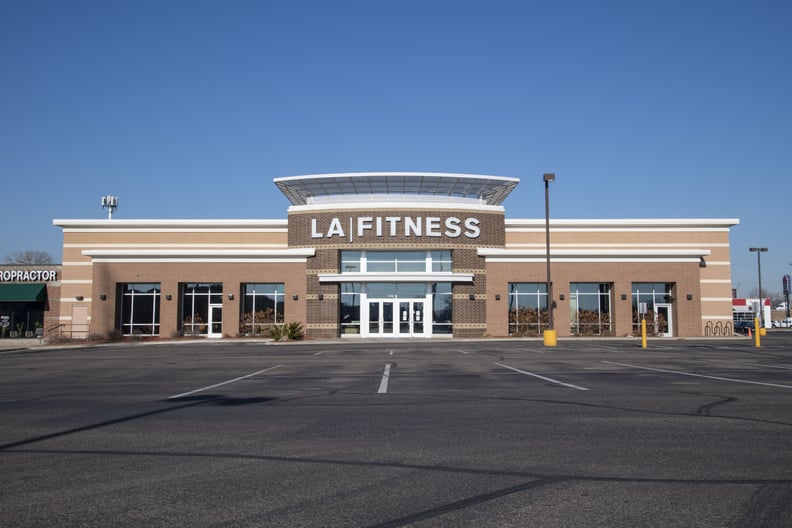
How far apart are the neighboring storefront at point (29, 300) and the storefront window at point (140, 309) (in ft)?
14.8

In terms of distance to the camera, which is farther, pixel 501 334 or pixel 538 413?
pixel 501 334

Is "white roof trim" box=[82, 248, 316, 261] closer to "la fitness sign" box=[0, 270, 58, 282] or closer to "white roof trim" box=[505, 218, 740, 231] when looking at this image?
"la fitness sign" box=[0, 270, 58, 282]

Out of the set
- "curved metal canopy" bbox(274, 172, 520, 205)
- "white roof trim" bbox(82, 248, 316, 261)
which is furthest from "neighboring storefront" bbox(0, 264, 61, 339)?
"curved metal canopy" bbox(274, 172, 520, 205)

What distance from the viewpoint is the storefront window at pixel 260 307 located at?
42031 millimetres

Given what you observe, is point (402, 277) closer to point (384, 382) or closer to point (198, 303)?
point (198, 303)

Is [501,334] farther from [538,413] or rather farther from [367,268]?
[538,413]

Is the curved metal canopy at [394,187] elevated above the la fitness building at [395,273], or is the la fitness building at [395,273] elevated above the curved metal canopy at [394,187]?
the curved metal canopy at [394,187]

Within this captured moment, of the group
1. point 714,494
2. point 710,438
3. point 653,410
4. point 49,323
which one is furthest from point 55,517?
point 49,323

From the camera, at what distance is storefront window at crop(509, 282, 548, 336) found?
41844 millimetres

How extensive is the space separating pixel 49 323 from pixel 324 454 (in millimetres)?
41987

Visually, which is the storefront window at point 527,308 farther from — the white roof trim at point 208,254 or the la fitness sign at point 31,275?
the la fitness sign at point 31,275

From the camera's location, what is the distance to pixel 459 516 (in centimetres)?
453

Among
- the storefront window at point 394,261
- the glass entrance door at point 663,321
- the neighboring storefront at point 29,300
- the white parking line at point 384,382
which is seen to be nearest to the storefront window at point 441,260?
the storefront window at point 394,261

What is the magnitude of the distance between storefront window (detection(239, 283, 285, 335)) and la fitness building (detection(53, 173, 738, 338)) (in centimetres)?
7
